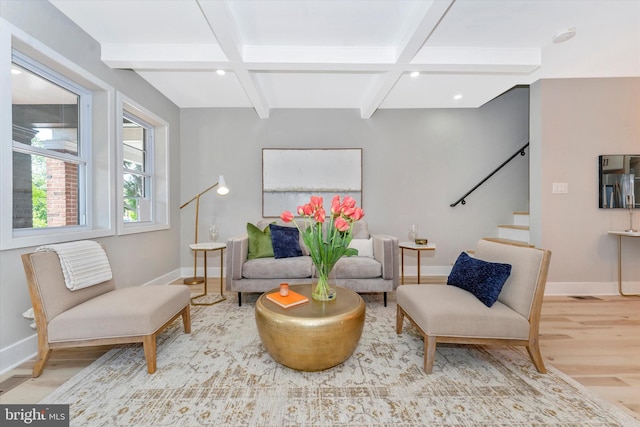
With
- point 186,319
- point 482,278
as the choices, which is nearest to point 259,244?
point 186,319

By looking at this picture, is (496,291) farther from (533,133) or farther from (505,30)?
(533,133)

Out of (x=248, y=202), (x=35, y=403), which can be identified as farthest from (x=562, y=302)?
(x=35, y=403)

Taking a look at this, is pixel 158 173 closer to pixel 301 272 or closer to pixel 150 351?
pixel 301 272

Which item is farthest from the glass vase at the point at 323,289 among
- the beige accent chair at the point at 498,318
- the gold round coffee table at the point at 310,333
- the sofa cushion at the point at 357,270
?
the sofa cushion at the point at 357,270

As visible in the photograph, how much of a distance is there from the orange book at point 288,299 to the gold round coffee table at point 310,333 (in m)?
0.03

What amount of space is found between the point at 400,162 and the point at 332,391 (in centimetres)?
320

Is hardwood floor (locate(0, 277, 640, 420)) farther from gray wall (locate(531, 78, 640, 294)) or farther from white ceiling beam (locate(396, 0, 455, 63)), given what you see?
white ceiling beam (locate(396, 0, 455, 63))

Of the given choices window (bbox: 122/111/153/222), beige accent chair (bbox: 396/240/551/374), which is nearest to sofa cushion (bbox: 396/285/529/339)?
beige accent chair (bbox: 396/240/551/374)

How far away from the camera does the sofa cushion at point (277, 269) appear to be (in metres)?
2.69

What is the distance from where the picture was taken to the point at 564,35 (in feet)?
7.51

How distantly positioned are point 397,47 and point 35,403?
11.3 feet

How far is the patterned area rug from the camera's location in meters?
1.28

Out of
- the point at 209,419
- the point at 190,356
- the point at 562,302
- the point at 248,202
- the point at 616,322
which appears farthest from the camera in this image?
the point at 248,202

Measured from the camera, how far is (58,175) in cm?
219
